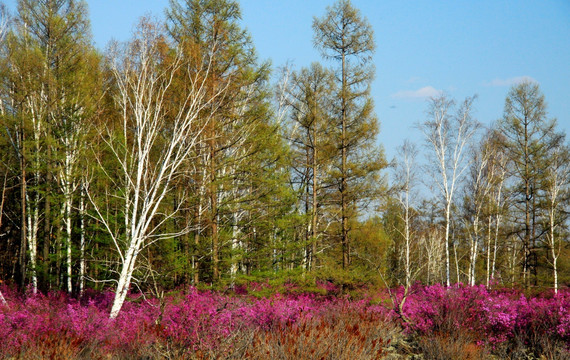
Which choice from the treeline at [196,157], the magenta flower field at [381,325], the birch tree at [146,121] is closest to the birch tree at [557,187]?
the treeline at [196,157]

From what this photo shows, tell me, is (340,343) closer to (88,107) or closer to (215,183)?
(215,183)

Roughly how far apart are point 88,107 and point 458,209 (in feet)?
63.7

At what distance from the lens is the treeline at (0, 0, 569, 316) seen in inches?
482

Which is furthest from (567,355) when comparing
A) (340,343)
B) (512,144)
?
(512,144)

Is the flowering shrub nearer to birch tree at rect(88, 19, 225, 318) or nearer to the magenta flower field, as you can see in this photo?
the magenta flower field

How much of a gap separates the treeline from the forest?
0.08 metres

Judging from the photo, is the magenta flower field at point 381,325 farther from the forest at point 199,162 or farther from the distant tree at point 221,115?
the distant tree at point 221,115

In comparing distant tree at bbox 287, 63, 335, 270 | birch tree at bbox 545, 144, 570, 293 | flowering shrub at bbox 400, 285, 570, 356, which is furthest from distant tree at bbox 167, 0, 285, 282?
birch tree at bbox 545, 144, 570, 293

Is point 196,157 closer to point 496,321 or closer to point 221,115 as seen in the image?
point 221,115

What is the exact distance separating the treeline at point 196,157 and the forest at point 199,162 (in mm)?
79

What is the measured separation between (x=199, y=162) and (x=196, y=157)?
2316 mm

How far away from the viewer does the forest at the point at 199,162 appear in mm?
11602

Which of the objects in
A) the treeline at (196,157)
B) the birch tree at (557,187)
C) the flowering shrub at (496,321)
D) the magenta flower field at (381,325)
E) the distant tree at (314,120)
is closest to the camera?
the magenta flower field at (381,325)

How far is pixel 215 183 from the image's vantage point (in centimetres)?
1262
